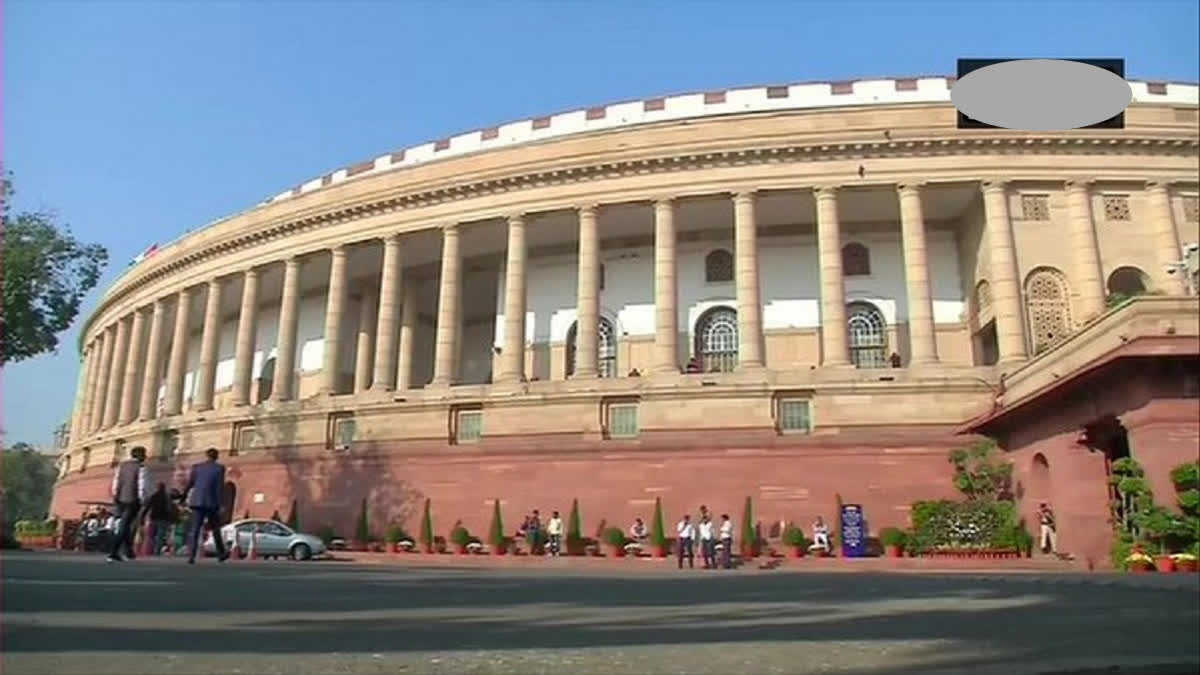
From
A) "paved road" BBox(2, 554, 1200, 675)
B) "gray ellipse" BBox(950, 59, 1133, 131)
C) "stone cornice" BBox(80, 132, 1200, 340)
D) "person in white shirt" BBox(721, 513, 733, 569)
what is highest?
"stone cornice" BBox(80, 132, 1200, 340)

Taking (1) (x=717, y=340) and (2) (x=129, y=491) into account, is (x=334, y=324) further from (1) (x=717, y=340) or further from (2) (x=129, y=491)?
(2) (x=129, y=491)

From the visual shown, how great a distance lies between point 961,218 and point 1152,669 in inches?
1248

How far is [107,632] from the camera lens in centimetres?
494

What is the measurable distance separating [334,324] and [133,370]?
→ 52.8ft

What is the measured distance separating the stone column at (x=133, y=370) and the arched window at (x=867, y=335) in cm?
3360

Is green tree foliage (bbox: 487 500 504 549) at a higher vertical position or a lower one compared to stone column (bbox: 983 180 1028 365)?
lower

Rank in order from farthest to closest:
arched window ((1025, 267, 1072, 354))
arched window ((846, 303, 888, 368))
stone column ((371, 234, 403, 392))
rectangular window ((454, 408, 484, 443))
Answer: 1. stone column ((371, 234, 403, 392))
2. arched window ((846, 303, 888, 368))
3. rectangular window ((454, 408, 484, 443))
4. arched window ((1025, 267, 1072, 354))

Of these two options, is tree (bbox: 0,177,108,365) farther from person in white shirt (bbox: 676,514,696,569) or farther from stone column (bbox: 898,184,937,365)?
stone column (bbox: 898,184,937,365)

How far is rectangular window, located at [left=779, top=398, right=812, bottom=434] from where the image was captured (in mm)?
27625

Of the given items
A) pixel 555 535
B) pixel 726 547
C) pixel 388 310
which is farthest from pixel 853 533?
pixel 388 310

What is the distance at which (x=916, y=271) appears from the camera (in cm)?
2945

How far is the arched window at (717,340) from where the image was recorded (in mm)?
33312

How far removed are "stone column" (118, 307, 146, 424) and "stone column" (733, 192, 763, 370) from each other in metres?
31.0

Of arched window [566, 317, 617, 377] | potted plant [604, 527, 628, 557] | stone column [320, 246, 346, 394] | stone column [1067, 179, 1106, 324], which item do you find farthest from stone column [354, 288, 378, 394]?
stone column [1067, 179, 1106, 324]
